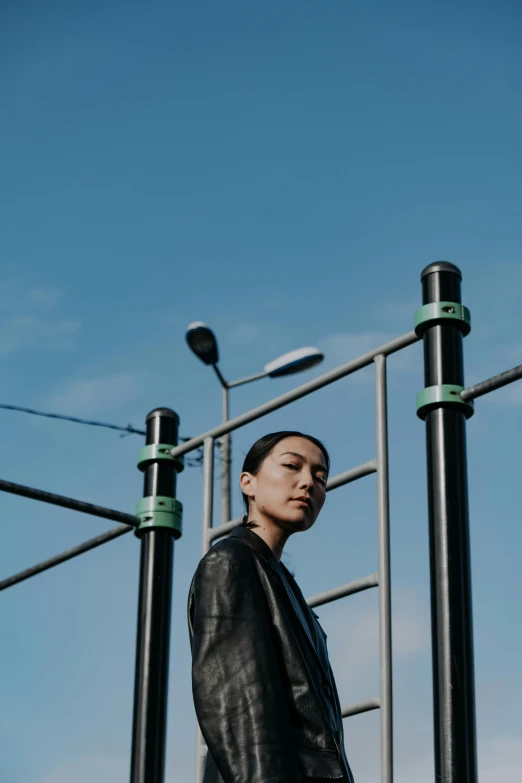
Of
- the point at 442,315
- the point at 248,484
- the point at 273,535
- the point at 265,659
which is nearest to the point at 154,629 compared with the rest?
the point at 442,315

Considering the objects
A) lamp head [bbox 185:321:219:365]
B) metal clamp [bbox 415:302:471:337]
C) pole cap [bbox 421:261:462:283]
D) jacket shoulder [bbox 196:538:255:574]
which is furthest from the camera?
lamp head [bbox 185:321:219:365]

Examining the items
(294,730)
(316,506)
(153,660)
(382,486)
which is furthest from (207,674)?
(153,660)

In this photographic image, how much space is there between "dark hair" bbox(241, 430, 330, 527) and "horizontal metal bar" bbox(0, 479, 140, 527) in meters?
2.31

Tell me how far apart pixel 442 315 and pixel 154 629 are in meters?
1.96

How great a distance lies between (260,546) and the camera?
3496 mm

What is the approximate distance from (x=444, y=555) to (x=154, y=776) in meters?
1.81

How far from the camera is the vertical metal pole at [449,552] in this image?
4.34m

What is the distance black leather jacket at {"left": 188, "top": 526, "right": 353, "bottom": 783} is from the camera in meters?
3.06

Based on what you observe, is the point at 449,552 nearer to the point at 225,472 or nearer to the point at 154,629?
the point at 154,629

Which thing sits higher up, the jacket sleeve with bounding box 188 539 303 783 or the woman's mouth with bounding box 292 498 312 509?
the woman's mouth with bounding box 292 498 312 509

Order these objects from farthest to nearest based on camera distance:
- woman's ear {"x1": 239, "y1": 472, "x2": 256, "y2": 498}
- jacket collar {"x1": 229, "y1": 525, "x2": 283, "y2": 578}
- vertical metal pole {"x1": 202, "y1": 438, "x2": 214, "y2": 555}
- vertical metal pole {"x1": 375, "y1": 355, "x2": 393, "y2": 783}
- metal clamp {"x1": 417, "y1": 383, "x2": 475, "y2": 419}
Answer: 1. vertical metal pole {"x1": 202, "y1": 438, "x2": 214, "y2": 555}
2. metal clamp {"x1": 417, "y1": 383, "x2": 475, "y2": 419}
3. vertical metal pole {"x1": 375, "y1": 355, "x2": 393, "y2": 783}
4. woman's ear {"x1": 239, "y1": 472, "x2": 256, "y2": 498}
5. jacket collar {"x1": 229, "y1": 525, "x2": 283, "y2": 578}

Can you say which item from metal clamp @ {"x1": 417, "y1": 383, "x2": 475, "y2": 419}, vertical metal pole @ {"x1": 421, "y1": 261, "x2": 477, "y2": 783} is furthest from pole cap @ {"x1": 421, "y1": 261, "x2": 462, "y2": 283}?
metal clamp @ {"x1": 417, "y1": 383, "x2": 475, "y2": 419}

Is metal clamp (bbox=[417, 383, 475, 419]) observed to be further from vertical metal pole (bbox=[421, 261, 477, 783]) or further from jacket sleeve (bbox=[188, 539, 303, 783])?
jacket sleeve (bbox=[188, 539, 303, 783])

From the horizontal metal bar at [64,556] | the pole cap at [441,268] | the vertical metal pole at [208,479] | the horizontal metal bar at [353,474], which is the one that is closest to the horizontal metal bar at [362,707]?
the horizontal metal bar at [353,474]
